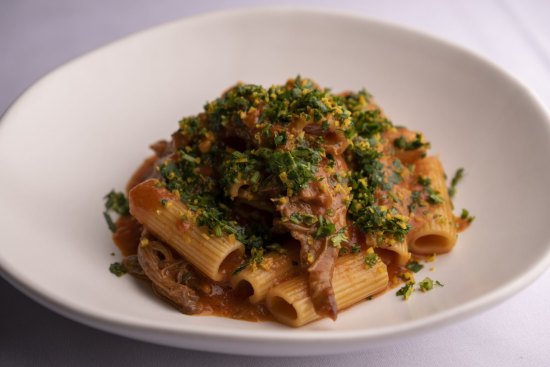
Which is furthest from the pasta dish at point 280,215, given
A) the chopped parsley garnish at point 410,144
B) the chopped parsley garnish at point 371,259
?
the chopped parsley garnish at point 410,144

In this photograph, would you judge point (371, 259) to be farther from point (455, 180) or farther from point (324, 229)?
point (455, 180)

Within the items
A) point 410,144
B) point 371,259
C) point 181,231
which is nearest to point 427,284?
point 371,259

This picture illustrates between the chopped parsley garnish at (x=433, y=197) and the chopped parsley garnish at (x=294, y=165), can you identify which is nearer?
the chopped parsley garnish at (x=294, y=165)

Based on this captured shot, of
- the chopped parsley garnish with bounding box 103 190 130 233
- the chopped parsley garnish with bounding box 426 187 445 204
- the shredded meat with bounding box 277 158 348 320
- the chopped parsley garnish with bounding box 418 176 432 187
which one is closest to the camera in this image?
the shredded meat with bounding box 277 158 348 320

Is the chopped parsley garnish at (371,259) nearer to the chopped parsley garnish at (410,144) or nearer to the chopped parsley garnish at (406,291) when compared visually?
the chopped parsley garnish at (406,291)

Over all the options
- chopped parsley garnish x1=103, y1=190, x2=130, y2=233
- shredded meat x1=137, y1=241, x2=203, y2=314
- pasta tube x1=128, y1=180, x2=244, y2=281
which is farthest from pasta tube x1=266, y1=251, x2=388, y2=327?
chopped parsley garnish x1=103, y1=190, x2=130, y2=233

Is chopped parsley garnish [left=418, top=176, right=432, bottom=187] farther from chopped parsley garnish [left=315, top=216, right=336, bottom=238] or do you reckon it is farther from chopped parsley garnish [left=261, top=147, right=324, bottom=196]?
chopped parsley garnish [left=315, top=216, right=336, bottom=238]
